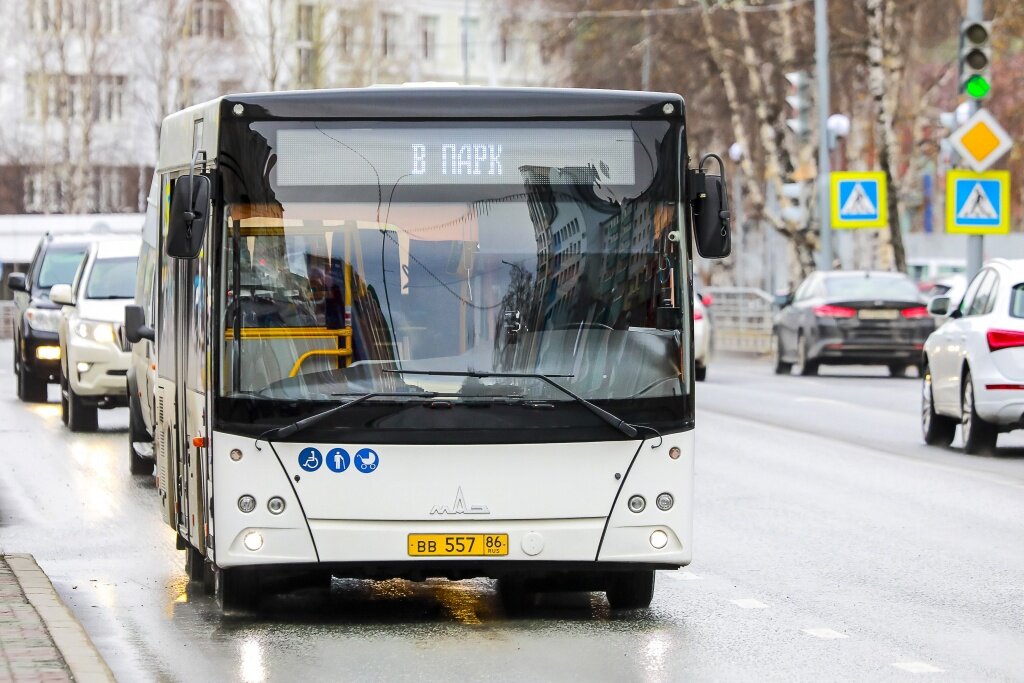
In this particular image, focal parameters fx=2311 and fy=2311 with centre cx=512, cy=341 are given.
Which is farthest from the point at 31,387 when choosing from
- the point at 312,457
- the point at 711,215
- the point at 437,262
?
the point at 711,215

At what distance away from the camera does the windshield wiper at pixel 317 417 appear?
9.30 metres

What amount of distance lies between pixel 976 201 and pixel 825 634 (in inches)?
734

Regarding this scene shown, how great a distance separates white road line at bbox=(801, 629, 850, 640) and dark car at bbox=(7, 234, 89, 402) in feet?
56.9

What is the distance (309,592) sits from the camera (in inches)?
423

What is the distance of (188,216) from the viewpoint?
30.3 ft

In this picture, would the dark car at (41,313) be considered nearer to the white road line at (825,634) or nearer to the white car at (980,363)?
the white car at (980,363)

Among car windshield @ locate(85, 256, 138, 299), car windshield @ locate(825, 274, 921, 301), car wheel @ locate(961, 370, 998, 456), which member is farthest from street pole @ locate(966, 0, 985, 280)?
car windshield @ locate(85, 256, 138, 299)

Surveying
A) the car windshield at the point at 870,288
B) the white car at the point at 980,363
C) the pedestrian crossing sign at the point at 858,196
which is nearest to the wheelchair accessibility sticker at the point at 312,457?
the white car at the point at 980,363

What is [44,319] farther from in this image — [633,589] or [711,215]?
[711,215]

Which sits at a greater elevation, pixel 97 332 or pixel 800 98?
pixel 800 98

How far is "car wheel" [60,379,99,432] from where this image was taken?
2145 cm

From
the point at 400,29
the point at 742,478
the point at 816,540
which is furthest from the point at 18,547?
the point at 400,29

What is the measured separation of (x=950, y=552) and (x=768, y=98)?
3706 centimetres

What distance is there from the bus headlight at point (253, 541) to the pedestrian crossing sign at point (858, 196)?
2881 cm
